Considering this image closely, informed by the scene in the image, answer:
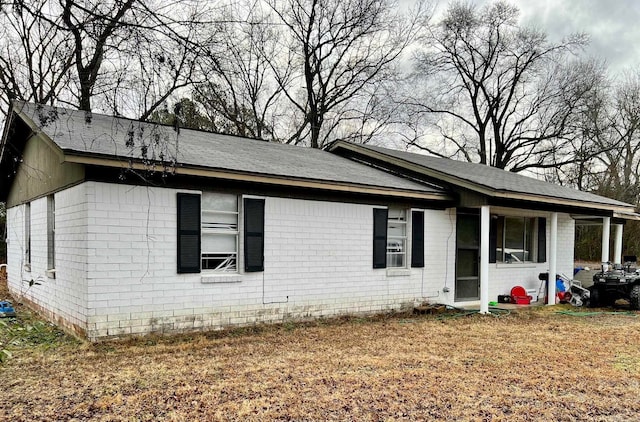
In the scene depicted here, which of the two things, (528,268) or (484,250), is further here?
(528,268)

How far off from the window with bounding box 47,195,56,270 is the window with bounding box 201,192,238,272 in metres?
3.00

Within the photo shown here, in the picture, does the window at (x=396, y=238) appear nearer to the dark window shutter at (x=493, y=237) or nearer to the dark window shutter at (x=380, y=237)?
the dark window shutter at (x=380, y=237)

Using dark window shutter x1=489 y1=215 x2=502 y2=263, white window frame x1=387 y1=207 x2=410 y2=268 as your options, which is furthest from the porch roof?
white window frame x1=387 y1=207 x2=410 y2=268

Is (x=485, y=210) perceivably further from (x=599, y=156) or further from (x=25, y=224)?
(x=599, y=156)

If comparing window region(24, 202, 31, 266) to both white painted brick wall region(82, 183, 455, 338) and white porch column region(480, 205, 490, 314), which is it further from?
white porch column region(480, 205, 490, 314)

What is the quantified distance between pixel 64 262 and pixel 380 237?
5.68m

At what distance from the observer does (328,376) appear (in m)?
5.36

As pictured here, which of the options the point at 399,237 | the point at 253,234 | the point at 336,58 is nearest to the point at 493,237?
the point at 399,237

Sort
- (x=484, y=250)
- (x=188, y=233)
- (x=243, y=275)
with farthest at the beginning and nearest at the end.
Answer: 1. (x=484, y=250)
2. (x=243, y=275)
3. (x=188, y=233)

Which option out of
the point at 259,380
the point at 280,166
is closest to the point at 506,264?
the point at 280,166

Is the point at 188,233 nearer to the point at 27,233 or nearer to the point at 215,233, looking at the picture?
the point at 215,233

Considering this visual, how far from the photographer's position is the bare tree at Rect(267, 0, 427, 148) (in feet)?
71.8

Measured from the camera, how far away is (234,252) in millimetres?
8055

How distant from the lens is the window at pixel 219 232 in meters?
7.75
